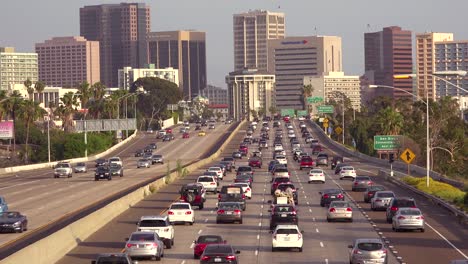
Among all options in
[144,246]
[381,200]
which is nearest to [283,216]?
[144,246]

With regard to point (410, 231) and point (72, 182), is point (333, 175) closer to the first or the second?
point (72, 182)

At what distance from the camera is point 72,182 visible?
92688 millimetres

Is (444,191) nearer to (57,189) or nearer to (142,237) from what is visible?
(57,189)

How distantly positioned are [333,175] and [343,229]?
168 feet

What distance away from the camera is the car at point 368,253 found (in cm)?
3562

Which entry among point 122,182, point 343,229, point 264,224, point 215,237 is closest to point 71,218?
point 264,224

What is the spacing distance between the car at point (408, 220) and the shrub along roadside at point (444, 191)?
31.7 ft

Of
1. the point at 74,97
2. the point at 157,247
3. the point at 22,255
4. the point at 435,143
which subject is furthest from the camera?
the point at 74,97

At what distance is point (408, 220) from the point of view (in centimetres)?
4903

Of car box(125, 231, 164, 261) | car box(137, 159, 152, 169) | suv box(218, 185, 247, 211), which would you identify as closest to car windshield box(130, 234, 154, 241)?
car box(125, 231, 164, 261)

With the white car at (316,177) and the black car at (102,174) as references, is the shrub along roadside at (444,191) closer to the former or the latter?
the white car at (316,177)

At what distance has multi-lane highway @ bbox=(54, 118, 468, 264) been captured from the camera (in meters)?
40.4

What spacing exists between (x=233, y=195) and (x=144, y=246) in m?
23.9

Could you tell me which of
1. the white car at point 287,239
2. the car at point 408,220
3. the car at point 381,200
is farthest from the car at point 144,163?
the white car at point 287,239
